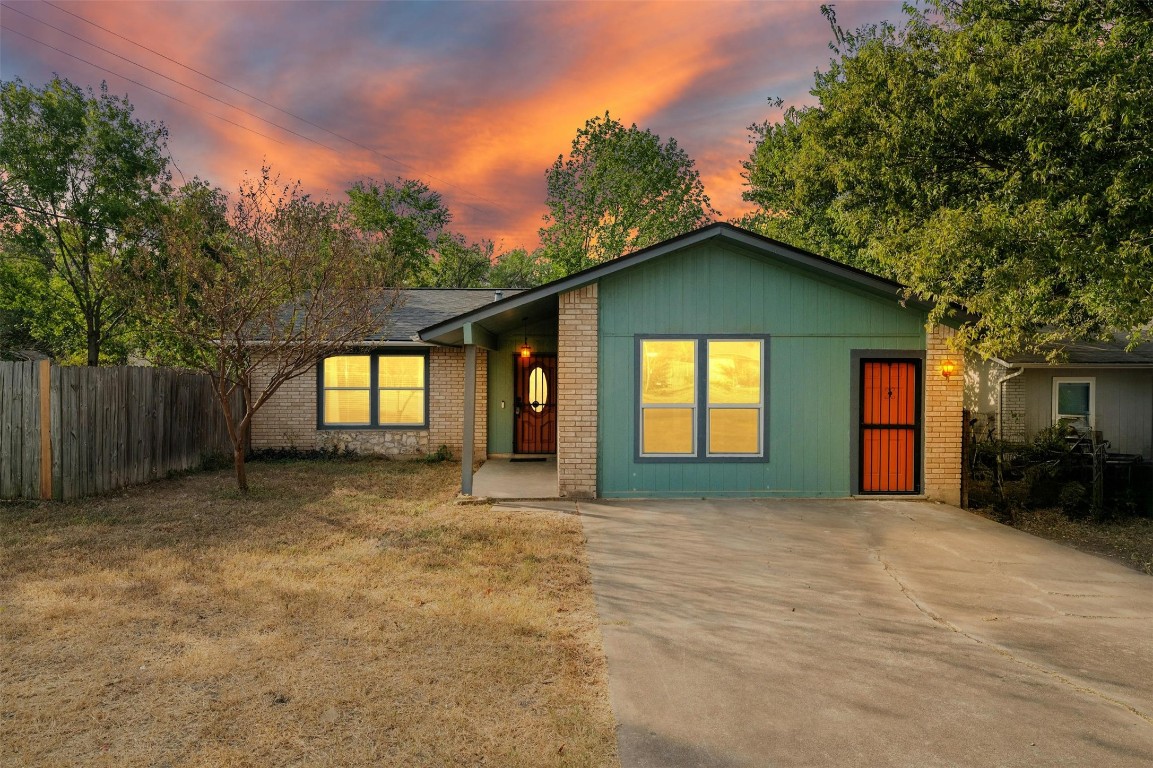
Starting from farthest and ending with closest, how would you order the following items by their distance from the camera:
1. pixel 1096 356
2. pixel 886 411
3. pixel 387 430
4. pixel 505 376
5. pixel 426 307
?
pixel 426 307
pixel 505 376
pixel 387 430
pixel 1096 356
pixel 886 411

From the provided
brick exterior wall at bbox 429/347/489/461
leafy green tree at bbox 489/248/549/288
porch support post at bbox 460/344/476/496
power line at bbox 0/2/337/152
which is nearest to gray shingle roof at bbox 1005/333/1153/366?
porch support post at bbox 460/344/476/496

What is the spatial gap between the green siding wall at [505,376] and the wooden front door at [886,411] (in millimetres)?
6807

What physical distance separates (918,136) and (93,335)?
1966cm

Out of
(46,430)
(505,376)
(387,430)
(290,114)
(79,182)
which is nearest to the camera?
(46,430)

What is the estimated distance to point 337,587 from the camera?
17.5ft

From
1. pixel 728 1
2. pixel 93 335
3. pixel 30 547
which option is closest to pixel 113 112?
pixel 93 335

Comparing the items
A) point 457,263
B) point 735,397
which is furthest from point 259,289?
point 457,263

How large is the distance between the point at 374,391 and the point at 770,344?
878cm

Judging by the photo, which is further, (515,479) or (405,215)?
(405,215)

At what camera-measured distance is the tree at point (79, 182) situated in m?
14.6

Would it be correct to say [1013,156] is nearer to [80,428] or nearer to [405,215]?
[80,428]

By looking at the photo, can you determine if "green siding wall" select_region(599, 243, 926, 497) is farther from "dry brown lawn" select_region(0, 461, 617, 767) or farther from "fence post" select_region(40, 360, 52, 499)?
"fence post" select_region(40, 360, 52, 499)

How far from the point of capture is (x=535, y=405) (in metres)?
14.2

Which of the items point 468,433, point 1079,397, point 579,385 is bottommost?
point 468,433
